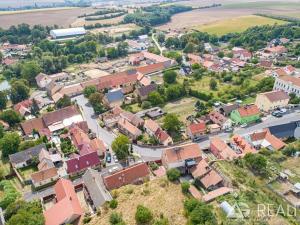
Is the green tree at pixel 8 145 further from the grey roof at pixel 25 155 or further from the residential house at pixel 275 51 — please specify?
the residential house at pixel 275 51

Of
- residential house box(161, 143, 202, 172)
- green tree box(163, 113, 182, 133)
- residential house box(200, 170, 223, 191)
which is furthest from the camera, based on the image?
green tree box(163, 113, 182, 133)

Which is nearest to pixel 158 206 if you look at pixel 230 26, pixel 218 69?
pixel 218 69

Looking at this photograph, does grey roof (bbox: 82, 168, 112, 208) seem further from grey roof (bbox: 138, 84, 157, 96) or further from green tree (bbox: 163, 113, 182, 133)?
grey roof (bbox: 138, 84, 157, 96)

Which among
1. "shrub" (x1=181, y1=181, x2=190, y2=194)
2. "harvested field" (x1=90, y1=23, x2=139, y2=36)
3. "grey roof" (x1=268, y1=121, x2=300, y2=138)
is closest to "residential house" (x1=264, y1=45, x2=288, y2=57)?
"grey roof" (x1=268, y1=121, x2=300, y2=138)

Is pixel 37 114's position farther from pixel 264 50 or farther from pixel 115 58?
pixel 264 50

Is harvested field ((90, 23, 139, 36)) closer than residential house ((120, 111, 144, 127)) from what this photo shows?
No

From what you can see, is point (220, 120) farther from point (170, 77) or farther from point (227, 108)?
point (170, 77)
